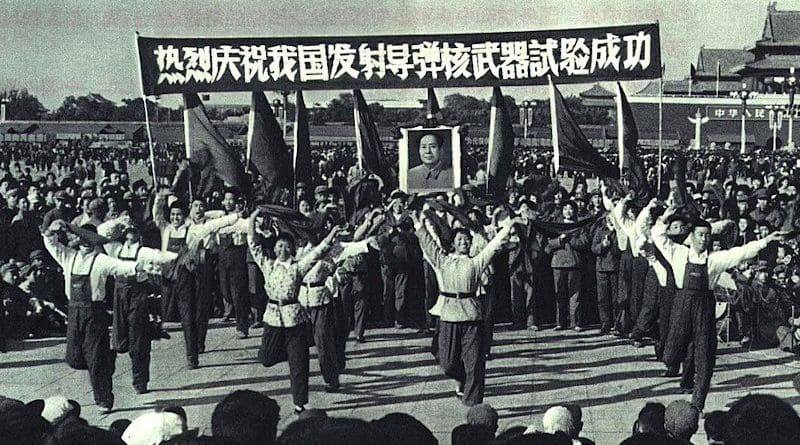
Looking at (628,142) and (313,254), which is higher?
(628,142)

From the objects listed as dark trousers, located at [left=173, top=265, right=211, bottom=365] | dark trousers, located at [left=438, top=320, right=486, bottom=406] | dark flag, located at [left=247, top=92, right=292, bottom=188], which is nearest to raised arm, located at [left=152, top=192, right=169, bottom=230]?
dark trousers, located at [left=173, top=265, right=211, bottom=365]

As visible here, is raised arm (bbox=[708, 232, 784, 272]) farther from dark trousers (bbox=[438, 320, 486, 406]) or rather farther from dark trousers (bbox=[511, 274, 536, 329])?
dark trousers (bbox=[511, 274, 536, 329])

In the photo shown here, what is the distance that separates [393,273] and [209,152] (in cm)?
242

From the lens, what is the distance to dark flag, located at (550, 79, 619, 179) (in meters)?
9.84

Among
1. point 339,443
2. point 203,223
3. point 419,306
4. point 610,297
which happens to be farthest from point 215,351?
point 339,443

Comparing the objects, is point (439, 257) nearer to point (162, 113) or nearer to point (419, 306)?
point (419, 306)

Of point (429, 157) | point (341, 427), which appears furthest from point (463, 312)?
point (341, 427)

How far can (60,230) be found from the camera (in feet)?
23.9

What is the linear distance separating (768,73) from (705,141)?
18.5 ft

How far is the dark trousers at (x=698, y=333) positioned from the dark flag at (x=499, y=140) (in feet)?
12.6

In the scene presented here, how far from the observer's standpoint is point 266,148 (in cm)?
961

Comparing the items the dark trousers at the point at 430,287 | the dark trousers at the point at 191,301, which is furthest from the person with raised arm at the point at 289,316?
the dark trousers at the point at 430,287

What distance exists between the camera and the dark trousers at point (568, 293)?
34.5 ft

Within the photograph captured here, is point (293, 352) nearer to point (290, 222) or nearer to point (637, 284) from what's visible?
point (290, 222)
